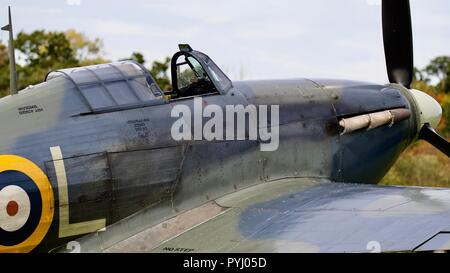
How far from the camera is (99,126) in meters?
6.17

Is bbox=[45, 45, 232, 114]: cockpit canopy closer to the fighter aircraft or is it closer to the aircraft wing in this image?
the fighter aircraft

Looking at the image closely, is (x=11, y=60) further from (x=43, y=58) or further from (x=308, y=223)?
(x=43, y=58)

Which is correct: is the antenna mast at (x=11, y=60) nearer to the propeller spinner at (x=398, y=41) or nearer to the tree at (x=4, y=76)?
the propeller spinner at (x=398, y=41)

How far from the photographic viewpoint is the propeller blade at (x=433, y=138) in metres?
8.73

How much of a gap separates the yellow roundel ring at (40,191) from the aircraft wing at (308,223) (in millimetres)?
504

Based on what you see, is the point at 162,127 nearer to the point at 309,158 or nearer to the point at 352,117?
the point at 309,158

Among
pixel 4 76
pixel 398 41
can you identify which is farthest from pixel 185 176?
pixel 4 76

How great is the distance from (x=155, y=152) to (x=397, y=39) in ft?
15.4

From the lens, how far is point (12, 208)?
5.53m

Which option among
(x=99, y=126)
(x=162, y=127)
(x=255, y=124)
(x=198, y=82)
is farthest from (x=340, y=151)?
(x=99, y=126)

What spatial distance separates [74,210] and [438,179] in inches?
730

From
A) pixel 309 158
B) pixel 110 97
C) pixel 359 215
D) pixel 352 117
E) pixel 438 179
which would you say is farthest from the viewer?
pixel 438 179

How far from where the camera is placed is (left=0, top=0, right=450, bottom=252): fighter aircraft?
18.5 ft

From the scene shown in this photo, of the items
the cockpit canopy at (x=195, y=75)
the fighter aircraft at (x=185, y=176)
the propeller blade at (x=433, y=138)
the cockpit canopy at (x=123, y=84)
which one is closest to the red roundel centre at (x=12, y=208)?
the fighter aircraft at (x=185, y=176)
